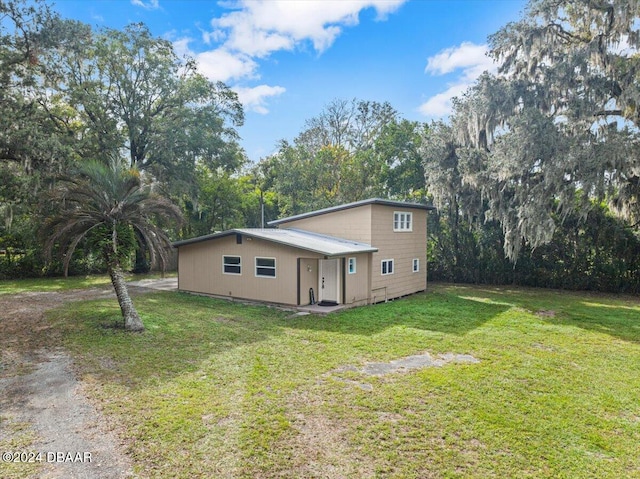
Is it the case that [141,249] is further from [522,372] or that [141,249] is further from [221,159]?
[221,159]

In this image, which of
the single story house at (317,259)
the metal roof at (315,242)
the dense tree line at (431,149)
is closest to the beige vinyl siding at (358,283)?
the single story house at (317,259)

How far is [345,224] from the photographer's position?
14.1 meters

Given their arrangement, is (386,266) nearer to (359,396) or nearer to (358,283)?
(358,283)

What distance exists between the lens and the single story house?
12.2 meters

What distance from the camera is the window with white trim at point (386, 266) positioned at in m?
14.0

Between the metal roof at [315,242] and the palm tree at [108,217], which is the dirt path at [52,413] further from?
the metal roof at [315,242]

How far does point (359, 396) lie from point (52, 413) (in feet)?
13.1

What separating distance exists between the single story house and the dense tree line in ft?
8.56

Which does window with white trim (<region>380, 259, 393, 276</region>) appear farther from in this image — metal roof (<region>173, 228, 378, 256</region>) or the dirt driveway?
the dirt driveway

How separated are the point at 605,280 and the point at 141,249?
18.0m

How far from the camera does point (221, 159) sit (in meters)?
20.6

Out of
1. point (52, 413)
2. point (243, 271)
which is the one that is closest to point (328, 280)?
point (243, 271)

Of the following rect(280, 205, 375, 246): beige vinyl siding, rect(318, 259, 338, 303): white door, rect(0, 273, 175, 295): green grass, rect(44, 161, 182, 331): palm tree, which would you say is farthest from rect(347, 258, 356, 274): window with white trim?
rect(0, 273, 175, 295): green grass

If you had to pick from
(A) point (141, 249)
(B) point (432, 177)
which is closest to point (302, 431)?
(A) point (141, 249)
